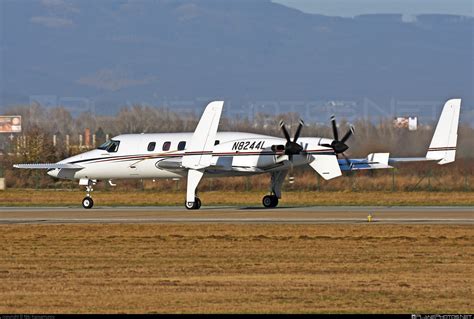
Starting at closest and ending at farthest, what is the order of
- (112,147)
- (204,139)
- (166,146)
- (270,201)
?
1. (204,139)
2. (270,201)
3. (166,146)
4. (112,147)

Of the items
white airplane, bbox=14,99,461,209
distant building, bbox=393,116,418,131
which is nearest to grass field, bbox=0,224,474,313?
white airplane, bbox=14,99,461,209

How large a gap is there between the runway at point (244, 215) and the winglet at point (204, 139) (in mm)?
2210

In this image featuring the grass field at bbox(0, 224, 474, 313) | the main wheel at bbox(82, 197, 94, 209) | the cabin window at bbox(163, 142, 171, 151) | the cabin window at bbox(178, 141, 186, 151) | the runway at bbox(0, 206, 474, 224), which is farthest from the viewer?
the main wheel at bbox(82, 197, 94, 209)

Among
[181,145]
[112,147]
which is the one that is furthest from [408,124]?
[181,145]

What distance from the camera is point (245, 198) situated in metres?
58.2

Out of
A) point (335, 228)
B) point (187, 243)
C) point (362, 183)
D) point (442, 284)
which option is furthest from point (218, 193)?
point (442, 284)

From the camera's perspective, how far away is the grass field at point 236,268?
19.8 m

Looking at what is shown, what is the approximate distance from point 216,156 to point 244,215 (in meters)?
6.38

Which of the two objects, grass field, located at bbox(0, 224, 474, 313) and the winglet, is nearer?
grass field, located at bbox(0, 224, 474, 313)

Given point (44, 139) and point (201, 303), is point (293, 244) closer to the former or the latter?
point (201, 303)

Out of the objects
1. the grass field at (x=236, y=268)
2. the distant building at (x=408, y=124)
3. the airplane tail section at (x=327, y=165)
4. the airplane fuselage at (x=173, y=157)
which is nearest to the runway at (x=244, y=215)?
the airplane tail section at (x=327, y=165)

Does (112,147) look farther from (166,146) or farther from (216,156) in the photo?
(216,156)

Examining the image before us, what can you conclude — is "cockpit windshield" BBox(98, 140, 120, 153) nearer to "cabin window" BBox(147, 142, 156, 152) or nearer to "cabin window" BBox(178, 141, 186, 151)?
"cabin window" BBox(147, 142, 156, 152)

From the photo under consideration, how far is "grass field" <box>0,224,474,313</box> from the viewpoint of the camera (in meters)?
19.8
